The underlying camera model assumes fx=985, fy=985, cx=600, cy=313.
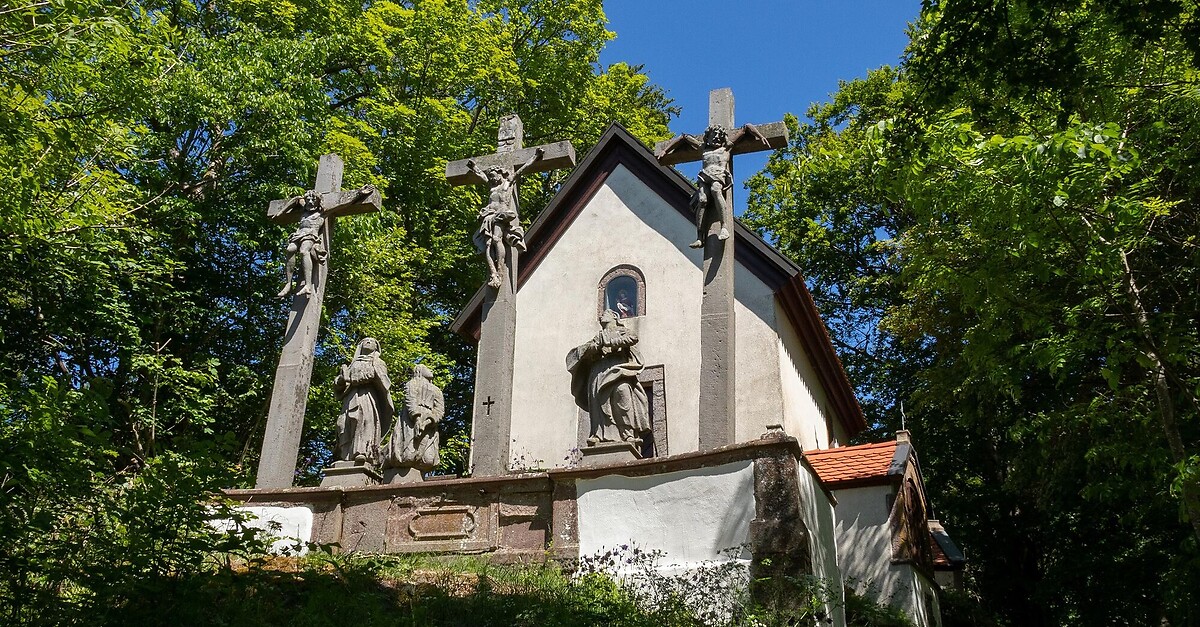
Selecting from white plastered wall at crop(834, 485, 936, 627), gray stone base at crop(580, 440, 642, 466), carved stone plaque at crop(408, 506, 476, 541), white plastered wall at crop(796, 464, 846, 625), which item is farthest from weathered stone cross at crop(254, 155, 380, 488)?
white plastered wall at crop(834, 485, 936, 627)

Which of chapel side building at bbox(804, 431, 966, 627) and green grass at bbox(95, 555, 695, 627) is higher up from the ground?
chapel side building at bbox(804, 431, 966, 627)

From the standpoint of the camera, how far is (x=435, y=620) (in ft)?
21.2

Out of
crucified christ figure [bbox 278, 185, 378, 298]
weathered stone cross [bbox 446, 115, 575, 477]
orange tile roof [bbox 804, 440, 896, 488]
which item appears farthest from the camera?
orange tile roof [bbox 804, 440, 896, 488]

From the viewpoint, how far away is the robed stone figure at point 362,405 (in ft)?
33.5

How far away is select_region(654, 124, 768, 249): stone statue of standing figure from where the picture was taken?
10.6 m

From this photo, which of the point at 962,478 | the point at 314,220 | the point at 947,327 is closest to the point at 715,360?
the point at 314,220

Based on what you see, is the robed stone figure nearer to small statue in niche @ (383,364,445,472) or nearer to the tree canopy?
small statue in niche @ (383,364,445,472)

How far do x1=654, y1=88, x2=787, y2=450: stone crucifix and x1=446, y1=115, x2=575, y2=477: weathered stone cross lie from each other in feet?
5.51

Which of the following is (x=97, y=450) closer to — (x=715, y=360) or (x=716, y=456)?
(x=716, y=456)

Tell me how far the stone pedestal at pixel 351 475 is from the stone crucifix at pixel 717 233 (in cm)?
336

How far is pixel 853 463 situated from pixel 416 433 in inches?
284

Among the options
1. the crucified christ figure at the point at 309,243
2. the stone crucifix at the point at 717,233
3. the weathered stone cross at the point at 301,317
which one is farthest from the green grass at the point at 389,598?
the crucified christ figure at the point at 309,243

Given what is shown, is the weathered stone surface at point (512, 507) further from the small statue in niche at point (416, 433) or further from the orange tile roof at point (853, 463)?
the orange tile roof at point (853, 463)

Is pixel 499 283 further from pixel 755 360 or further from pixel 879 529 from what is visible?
pixel 879 529
